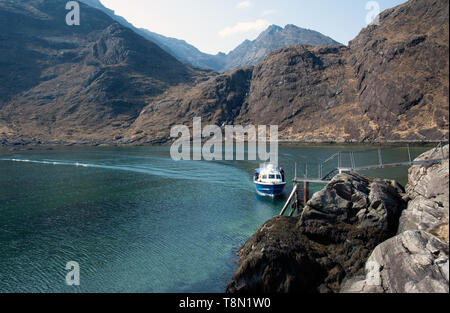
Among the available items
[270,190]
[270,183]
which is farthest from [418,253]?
[270,190]

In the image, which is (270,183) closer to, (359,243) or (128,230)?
(128,230)

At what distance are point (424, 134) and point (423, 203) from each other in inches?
4441

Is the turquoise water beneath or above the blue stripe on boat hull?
beneath

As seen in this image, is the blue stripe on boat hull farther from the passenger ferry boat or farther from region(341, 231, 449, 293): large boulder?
region(341, 231, 449, 293): large boulder

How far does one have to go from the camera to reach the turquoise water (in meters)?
23.5

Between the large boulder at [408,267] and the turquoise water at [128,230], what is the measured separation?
9935mm

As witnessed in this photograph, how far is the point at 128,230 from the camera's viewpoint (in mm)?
34406

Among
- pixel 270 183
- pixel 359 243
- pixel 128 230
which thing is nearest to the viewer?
pixel 359 243

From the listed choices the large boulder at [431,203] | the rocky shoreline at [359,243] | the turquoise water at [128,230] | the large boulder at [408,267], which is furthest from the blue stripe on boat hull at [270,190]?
the large boulder at [408,267]

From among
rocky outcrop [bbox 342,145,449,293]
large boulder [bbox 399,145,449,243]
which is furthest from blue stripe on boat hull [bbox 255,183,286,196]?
rocky outcrop [bbox 342,145,449,293]

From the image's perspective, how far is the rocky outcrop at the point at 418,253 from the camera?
15.6 m

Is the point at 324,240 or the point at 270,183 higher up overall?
the point at 270,183

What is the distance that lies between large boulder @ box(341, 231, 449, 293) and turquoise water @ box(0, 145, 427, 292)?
9935mm

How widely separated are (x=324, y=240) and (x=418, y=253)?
682cm
